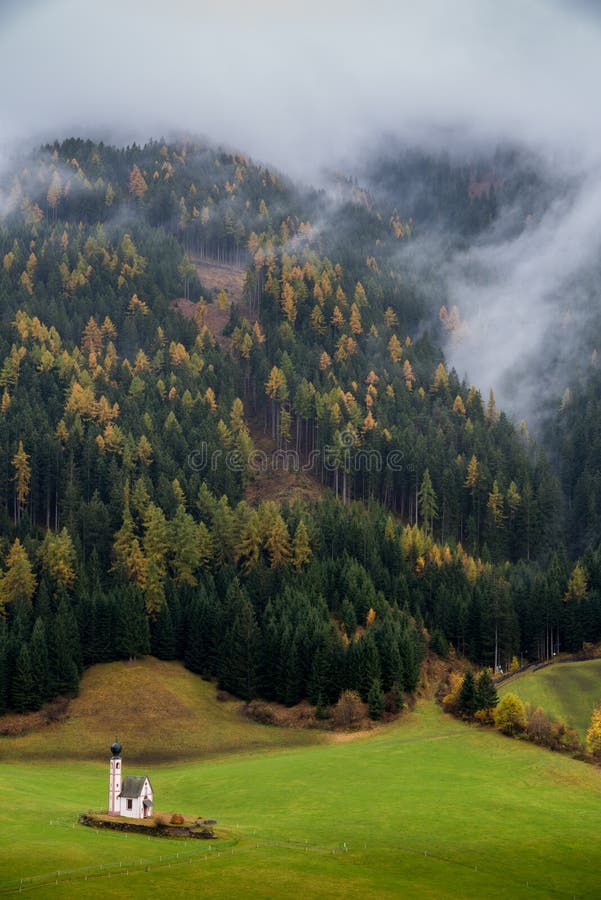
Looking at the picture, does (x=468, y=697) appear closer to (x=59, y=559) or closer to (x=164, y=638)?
(x=164, y=638)

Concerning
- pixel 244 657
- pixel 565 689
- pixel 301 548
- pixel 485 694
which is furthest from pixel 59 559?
pixel 565 689

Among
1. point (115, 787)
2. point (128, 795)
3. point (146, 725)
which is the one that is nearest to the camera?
point (128, 795)

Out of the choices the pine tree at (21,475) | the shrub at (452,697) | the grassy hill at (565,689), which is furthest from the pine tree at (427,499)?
the pine tree at (21,475)

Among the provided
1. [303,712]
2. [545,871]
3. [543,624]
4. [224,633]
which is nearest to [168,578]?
[224,633]

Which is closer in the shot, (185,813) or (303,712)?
(185,813)

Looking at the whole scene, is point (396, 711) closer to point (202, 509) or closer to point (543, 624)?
point (543, 624)

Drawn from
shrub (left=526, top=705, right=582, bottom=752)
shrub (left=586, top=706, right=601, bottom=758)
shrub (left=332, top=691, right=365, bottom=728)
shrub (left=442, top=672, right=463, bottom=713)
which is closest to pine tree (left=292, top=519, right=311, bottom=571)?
shrub (left=332, top=691, right=365, bottom=728)

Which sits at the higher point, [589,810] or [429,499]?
[429,499]
